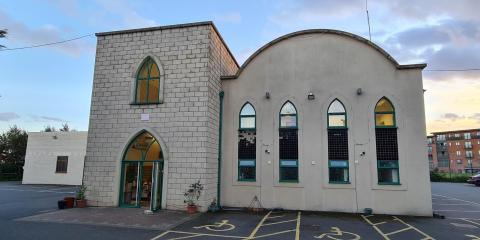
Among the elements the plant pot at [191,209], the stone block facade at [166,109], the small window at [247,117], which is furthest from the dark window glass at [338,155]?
the plant pot at [191,209]

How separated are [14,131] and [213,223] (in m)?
42.4

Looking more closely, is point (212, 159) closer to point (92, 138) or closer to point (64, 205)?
point (92, 138)

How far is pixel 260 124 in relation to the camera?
13164 millimetres

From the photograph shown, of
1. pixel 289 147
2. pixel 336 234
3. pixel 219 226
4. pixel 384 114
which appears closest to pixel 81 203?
pixel 219 226

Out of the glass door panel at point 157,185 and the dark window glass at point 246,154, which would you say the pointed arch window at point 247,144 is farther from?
the glass door panel at point 157,185

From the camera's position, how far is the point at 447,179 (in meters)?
36.1

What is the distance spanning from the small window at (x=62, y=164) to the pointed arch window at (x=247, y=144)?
20109 millimetres

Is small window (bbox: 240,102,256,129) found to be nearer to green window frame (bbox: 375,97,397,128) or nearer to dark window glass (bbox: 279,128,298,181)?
dark window glass (bbox: 279,128,298,181)

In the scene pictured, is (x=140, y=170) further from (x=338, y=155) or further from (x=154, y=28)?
(x=338, y=155)

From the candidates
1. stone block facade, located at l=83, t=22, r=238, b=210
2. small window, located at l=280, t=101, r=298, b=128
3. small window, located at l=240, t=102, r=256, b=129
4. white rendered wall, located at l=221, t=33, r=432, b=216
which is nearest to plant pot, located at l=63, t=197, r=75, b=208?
stone block facade, located at l=83, t=22, r=238, b=210

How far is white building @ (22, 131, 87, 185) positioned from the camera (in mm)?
25812

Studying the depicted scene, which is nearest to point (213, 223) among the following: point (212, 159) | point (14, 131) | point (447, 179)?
point (212, 159)

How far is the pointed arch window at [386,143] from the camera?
38.5ft

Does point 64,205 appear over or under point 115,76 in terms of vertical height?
under
